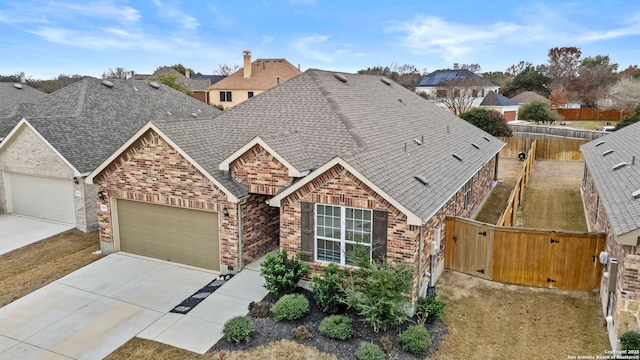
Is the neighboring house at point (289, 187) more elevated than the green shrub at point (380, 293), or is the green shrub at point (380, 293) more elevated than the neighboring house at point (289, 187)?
the neighboring house at point (289, 187)

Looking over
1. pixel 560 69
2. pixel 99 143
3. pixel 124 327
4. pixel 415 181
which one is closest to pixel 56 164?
pixel 99 143

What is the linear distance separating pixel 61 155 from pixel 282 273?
1184 cm

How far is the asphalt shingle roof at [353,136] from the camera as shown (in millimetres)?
12992

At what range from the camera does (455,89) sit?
54.8 metres

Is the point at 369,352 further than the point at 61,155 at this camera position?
No

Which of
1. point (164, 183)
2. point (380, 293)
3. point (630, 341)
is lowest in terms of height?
point (630, 341)

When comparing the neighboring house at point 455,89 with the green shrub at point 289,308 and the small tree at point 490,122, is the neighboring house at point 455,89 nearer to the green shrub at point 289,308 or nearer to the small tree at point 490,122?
the small tree at point 490,122

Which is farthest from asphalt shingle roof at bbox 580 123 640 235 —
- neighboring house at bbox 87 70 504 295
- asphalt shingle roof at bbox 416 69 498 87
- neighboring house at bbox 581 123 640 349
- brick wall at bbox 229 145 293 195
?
asphalt shingle roof at bbox 416 69 498 87

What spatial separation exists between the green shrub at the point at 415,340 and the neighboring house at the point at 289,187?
5.12 ft

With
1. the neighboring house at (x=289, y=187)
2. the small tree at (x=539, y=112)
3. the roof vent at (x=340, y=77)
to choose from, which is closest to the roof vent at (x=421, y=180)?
the neighboring house at (x=289, y=187)

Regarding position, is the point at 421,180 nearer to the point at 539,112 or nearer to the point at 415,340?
the point at 415,340

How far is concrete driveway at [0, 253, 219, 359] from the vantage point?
9977 mm

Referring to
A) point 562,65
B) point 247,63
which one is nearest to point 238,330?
point 247,63

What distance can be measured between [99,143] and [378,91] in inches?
563
